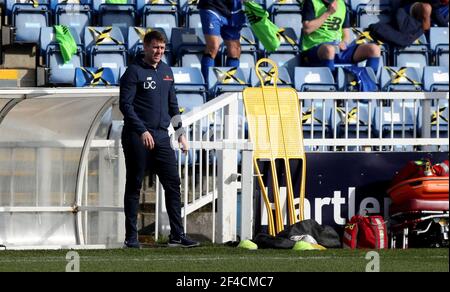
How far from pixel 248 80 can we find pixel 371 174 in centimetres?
352

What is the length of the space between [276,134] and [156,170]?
5.41 feet

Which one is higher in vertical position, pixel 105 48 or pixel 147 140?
pixel 105 48

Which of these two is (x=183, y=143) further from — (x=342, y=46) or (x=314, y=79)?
(x=342, y=46)

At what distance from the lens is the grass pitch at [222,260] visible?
1030 centimetres

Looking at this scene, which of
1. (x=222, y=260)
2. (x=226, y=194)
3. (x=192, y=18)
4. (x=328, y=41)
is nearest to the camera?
(x=222, y=260)

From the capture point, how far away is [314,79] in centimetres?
1716

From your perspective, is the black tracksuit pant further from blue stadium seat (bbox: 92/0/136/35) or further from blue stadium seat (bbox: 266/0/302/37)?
blue stadium seat (bbox: 266/0/302/37)

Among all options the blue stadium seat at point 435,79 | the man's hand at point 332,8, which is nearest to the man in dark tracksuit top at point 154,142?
the man's hand at point 332,8

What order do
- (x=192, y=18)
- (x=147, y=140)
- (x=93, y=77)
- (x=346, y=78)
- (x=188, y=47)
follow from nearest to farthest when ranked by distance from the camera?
1. (x=147, y=140)
2. (x=93, y=77)
3. (x=346, y=78)
4. (x=188, y=47)
5. (x=192, y=18)

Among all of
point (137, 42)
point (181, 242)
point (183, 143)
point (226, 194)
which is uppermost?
point (137, 42)

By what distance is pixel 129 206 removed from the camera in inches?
491

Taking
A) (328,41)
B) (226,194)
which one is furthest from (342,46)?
(226,194)
